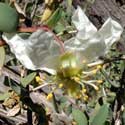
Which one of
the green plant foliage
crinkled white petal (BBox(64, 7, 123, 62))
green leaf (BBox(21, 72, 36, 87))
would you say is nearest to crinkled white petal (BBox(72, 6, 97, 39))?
crinkled white petal (BBox(64, 7, 123, 62))

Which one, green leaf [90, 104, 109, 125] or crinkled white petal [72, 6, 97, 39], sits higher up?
crinkled white petal [72, 6, 97, 39]

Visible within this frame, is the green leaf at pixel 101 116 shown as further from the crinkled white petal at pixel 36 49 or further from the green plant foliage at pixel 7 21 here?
the green plant foliage at pixel 7 21

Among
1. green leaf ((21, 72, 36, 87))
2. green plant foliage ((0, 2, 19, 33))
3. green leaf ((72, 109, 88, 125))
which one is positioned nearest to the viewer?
green plant foliage ((0, 2, 19, 33))

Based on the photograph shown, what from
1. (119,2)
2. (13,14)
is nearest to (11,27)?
(13,14)

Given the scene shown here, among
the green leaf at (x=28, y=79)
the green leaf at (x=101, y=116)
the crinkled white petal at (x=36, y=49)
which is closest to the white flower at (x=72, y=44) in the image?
the crinkled white petal at (x=36, y=49)

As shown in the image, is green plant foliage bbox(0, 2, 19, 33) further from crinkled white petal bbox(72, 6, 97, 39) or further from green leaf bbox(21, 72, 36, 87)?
green leaf bbox(21, 72, 36, 87)

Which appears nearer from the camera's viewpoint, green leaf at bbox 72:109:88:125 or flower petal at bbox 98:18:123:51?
flower petal at bbox 98:18:123:51
